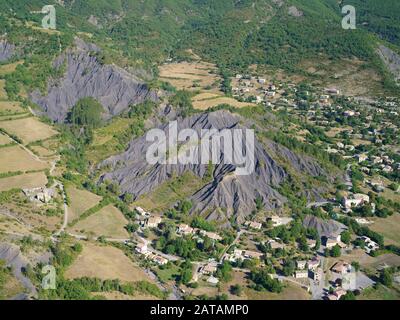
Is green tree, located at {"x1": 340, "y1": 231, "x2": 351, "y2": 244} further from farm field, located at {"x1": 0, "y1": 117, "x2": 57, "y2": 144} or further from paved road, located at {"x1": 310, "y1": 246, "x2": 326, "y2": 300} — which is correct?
farm field, located at {"x1": 0, "y1": 117, "x2": 57, "y2": 144}

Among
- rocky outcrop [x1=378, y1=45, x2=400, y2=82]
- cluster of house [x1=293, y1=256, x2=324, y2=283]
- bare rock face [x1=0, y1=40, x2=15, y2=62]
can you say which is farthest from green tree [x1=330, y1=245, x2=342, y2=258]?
rocky outcrop [x1=378, y1=45, x2=400, y2=82]

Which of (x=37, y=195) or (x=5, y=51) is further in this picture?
(x=5, y=51)

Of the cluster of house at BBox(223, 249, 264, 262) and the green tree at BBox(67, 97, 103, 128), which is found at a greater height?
the green tree at BBox(67, 97, 103, 128)

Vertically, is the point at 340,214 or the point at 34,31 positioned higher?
the point at 34,31

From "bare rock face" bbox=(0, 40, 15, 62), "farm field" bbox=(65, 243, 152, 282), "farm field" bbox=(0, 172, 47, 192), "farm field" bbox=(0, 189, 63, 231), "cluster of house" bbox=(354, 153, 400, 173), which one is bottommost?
"cluster of house" bbox=(354, 153, 400, 173)

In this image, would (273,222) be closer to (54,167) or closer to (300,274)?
(300,274)

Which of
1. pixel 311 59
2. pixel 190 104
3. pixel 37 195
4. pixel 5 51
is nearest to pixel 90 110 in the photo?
pixel 190 104

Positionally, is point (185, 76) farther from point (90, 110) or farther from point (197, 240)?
point (197, 240)

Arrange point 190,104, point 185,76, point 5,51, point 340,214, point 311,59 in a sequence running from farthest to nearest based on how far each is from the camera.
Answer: point 311,59 < point 185,76 < point 5,51 < point 190,104 < point 340,214
